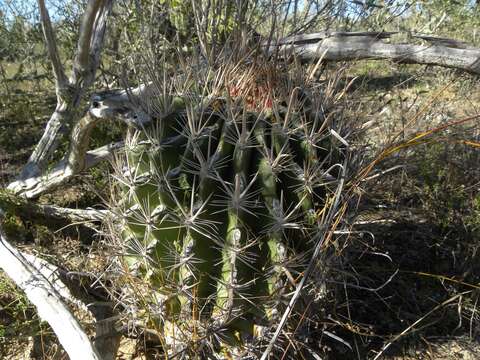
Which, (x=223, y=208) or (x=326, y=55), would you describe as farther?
(x=326, y=55)

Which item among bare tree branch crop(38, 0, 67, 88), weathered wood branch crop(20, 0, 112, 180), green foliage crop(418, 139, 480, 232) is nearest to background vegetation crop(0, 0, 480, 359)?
green foliage crop(418, 139, 480, 232)

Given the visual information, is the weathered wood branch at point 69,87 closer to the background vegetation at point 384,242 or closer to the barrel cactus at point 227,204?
the background vegetation at point 384,242

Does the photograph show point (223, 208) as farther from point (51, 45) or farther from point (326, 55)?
point (51, 45)

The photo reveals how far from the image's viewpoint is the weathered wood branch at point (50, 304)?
1.33m

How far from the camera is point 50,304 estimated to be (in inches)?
57.5

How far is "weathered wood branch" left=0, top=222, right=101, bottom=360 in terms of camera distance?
4.38ft

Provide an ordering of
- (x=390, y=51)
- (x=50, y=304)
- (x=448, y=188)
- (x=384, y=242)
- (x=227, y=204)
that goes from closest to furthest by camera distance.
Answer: (x=227, y=204) → (x=50, y=304) → (x=390, y=51) → (x=384, y=242) → (x=448, y=188)

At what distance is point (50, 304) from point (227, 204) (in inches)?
26.8

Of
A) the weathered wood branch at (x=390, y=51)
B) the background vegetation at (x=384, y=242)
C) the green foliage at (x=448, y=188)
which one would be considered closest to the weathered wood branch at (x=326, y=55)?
the weathered wood branch at (x=390, y=51)

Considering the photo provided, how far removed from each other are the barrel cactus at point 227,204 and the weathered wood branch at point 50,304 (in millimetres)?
227

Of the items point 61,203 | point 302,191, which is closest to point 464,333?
point 302,191

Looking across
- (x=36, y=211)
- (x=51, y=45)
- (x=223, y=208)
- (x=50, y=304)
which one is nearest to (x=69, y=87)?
(x=51, y=45)

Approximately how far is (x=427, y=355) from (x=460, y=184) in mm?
990

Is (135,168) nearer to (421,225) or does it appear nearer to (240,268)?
(240,268)
